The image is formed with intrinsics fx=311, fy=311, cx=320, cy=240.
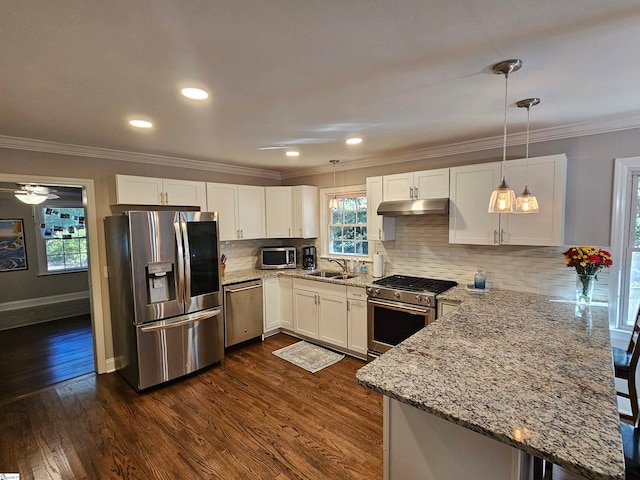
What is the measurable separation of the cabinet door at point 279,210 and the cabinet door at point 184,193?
96cm

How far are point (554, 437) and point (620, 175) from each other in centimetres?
260

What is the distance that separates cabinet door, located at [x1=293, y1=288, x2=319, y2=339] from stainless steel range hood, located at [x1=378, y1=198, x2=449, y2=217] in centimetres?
142

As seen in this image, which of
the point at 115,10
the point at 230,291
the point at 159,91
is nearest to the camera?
the point at 115,10

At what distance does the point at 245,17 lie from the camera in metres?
1.19

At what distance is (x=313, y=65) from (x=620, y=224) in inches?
112

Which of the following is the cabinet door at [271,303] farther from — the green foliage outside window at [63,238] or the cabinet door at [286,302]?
the green foliage outside window at [63,238]

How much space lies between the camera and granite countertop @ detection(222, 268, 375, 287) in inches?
144

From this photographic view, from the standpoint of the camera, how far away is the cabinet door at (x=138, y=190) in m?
3.23

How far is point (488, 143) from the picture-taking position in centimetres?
313

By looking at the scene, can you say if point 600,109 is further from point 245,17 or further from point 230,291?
point 230,291

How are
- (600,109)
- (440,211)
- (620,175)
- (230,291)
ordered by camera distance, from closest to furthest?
(600,109) → (620,175) → (440,211) → (230,291)

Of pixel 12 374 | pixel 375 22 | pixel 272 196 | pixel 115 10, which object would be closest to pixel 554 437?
pixel 375 22

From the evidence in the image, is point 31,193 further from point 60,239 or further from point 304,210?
point 304,210

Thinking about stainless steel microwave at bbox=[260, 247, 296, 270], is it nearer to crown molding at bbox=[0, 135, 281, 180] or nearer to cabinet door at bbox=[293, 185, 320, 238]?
cabinet door at bbox=[293, 185, 320, 238]
